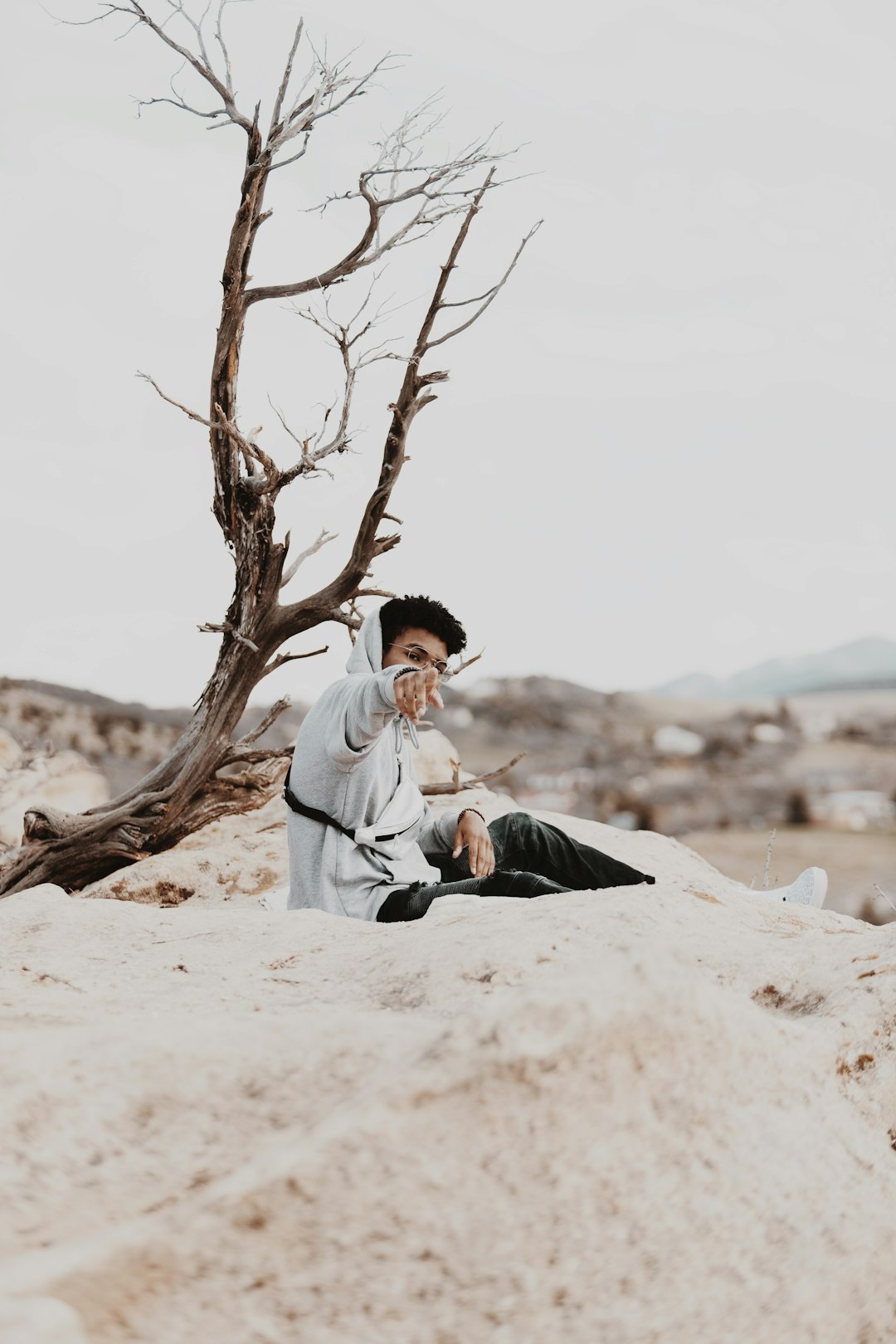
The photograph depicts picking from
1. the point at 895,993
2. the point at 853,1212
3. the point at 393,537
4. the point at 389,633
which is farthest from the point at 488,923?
the point at 393,537

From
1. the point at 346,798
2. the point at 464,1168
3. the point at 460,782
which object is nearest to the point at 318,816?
the point at 346,798

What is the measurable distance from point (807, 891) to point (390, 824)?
1.81m

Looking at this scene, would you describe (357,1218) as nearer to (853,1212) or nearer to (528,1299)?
(528,1299)

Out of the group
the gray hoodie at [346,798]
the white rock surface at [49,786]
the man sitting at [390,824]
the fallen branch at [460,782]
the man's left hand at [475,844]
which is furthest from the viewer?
the white rock surface at [49,786]

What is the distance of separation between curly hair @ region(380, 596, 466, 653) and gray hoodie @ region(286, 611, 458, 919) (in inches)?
2.0

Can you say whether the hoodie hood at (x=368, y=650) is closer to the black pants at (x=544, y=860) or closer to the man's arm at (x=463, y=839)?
the man's arm at (x=463, y=839)

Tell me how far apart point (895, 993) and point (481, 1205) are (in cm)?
111

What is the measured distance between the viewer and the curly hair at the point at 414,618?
3.94 meters

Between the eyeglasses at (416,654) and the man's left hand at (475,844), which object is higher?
the eyeglasses at (416,654)

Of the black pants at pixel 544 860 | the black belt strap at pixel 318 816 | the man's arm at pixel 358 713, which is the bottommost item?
the black pants at pixel 544 860

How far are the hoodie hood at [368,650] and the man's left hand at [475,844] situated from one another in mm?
596

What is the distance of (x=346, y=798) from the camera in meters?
3.72

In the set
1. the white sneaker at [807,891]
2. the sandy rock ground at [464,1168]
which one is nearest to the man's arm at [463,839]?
the white sneaker at [807,891]

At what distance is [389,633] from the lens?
3.95 metres
